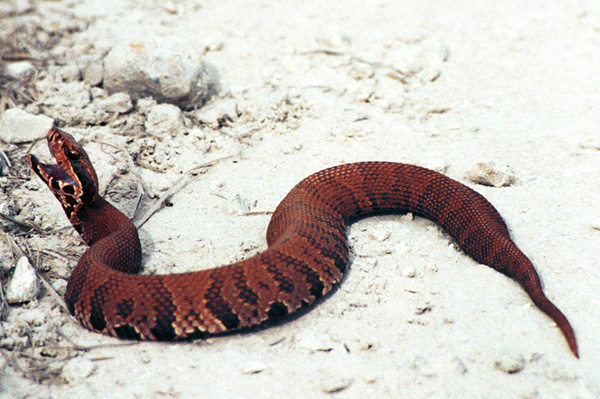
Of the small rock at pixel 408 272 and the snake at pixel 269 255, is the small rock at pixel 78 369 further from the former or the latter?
the small rock at pixel 408 272

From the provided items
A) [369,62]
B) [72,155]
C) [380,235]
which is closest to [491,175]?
[380,235]

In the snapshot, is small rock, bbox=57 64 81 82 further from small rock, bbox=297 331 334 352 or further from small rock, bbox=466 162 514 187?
small rock, bbox=466 162 514 187

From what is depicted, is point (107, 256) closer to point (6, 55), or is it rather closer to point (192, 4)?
point (6, 55)

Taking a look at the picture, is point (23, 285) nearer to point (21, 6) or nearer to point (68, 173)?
point (68, 173)

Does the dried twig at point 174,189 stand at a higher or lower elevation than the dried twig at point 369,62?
lower

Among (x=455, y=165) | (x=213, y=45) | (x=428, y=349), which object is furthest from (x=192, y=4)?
(x=428, y=349)

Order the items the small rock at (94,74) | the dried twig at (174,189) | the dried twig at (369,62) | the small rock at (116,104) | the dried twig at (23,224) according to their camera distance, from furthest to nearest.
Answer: the dried twig at (369,62), the small rock at (94,74), the small rock at (116,104), the dried twig at (174,189), the dried twig at (23,224)

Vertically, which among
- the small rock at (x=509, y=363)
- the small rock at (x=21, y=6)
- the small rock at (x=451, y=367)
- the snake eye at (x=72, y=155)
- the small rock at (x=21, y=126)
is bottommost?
the small rock at (x=451, y=367)

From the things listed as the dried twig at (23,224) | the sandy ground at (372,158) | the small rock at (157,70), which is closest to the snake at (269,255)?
the sandy ground at (372,158)

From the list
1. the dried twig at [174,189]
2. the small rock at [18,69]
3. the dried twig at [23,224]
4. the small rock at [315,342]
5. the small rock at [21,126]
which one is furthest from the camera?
the small rock at [18,69]
